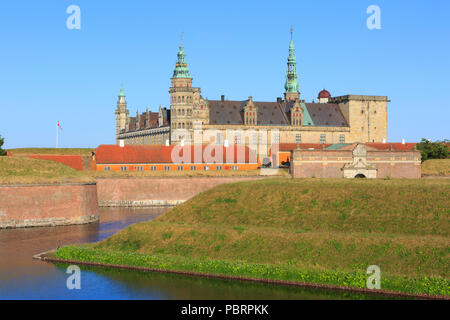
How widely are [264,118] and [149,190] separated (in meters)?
45.7

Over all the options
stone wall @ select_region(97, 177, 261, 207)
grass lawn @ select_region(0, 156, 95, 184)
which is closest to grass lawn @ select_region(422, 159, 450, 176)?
stone wall @ select_region(97, 177, 261, 207)

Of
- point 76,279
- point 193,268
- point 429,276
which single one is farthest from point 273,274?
point 76,279

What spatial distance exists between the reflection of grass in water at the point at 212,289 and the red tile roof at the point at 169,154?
54.4m

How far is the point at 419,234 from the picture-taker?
41875 mm

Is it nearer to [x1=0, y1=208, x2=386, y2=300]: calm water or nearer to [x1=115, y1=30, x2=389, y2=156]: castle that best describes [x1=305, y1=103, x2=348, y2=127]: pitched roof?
[x1=115, y1=30, x2=389, y2=156]: castle

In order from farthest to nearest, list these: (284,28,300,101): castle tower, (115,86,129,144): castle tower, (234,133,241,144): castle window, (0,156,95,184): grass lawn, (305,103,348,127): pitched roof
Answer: (115,86,129,144): castle tower
(284,28,300,101): castle tower
(305,103,348,127): pitched roof
(234,133,241,144): castle window
(0,156,95,184): grass lawn

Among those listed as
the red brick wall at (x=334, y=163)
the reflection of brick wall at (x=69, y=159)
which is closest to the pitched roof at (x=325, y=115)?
the red brick wall at (x=334, y=163)

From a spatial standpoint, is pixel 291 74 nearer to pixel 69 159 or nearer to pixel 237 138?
pixel 237 138

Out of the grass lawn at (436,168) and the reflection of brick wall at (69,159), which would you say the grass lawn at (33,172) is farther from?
the grass lawn at (436,168)

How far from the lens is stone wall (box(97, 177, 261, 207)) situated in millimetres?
85188

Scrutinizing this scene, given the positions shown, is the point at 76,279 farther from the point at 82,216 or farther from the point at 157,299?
the point at 82,216

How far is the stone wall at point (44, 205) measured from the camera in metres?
62.3

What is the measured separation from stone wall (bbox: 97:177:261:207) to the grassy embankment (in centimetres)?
3150

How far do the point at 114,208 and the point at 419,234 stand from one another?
4882cm
